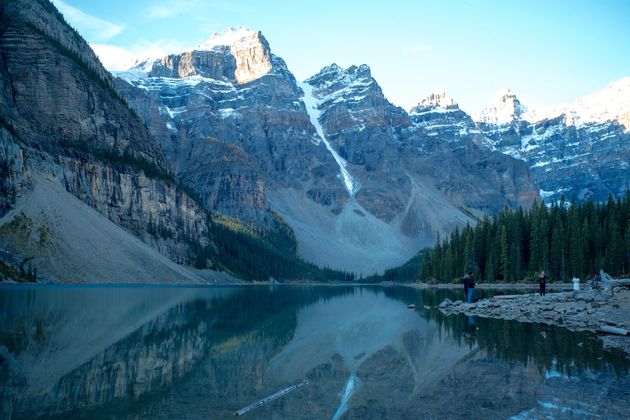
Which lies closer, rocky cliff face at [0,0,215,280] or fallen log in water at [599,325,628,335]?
fallen log in water at [599,325,628,335]

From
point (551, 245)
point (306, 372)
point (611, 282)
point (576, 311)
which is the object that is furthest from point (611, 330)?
point (551, 245)

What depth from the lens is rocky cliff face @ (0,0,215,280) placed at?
13238 centimetres

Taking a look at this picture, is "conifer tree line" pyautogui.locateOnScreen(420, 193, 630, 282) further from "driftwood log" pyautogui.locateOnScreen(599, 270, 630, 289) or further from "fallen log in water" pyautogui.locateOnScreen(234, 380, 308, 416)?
"fallen log in water" pyautogui.locateOnScreen(234, 380, 308, 416)

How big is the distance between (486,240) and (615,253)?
3229 cm

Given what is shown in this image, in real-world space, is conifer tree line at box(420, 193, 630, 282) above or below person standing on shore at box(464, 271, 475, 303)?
above

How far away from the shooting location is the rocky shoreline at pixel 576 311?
1042 inches

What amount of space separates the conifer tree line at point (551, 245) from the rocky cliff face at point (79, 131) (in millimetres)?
83365

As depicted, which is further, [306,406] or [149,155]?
[149,155]

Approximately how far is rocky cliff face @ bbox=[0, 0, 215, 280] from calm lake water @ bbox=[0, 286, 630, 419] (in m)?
101

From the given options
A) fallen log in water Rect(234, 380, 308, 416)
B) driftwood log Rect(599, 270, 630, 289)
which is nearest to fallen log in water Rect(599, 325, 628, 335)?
driftwood log Rect(599, 270, 630, 289)

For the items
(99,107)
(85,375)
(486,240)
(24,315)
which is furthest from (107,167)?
(85,375)

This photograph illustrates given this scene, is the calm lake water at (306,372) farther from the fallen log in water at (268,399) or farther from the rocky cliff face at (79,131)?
the rocky cliff face at (79,131)

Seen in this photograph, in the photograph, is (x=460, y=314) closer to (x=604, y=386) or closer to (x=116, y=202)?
(x=604, y=386)

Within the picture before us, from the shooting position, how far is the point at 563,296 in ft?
134
